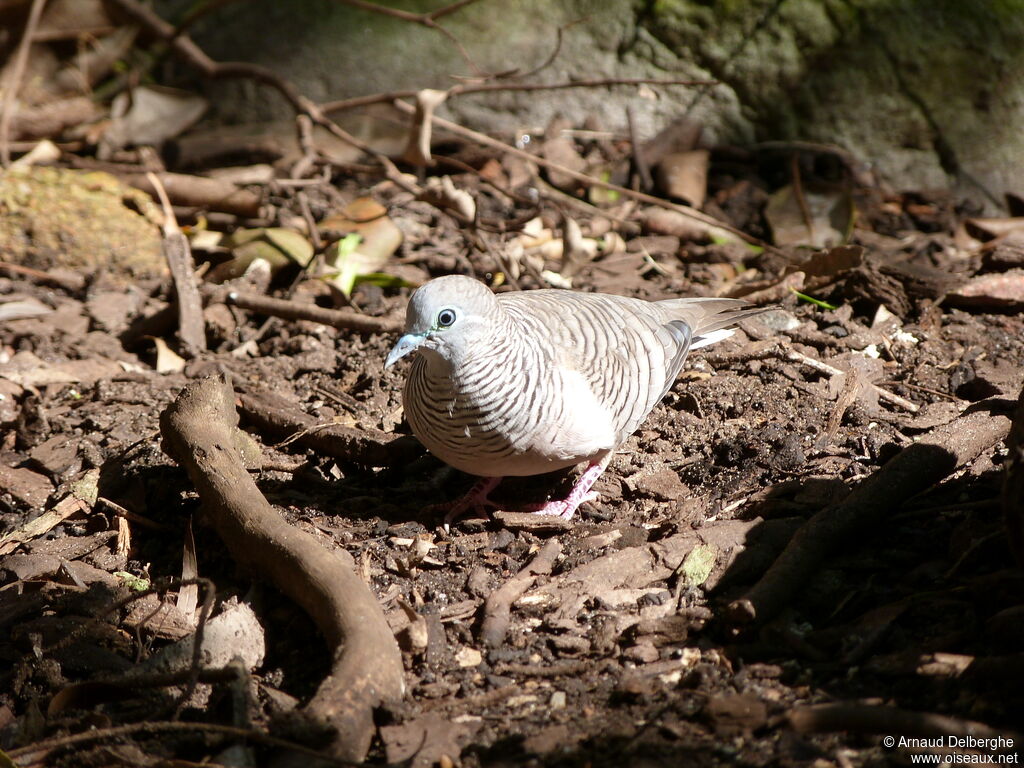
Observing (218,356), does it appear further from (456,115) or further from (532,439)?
(456,115)

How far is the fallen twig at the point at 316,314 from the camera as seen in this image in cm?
495

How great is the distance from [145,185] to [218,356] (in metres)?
1.99

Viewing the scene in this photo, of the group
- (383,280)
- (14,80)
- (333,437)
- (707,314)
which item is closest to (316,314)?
(383,280)

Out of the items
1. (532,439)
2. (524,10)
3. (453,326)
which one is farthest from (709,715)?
(524,10)

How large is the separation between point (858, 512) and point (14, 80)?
637cm

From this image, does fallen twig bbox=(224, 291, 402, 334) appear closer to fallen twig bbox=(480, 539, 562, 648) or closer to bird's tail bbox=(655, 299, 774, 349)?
bird's tail bbox=(655, 299, 774, 349)

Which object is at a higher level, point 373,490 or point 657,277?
point 657,277

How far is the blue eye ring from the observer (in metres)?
3.33

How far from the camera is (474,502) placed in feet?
12.9

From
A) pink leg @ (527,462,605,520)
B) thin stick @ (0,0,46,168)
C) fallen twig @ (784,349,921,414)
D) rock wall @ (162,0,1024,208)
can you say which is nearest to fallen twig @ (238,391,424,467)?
pink leg @ (527,462,605,520)

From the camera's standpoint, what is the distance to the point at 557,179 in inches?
260

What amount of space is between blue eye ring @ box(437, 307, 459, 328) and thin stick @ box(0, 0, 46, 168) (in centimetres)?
445

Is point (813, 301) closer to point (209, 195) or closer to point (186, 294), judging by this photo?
point (186, 294)

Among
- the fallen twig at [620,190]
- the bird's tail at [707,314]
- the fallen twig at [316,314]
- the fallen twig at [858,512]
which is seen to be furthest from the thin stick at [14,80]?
the fallen twig at [858,512]
